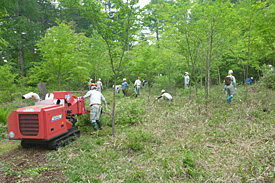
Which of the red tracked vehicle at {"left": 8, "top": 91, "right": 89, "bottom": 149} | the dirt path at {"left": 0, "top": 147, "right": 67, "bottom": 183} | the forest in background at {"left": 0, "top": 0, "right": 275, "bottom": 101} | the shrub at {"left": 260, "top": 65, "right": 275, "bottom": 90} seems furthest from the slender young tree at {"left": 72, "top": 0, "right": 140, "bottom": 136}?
the shrub at {"left": 260, "top": 65, "right": 275, "bottom": 90}

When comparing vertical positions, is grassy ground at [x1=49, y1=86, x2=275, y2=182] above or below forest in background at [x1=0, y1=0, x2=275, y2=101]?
below

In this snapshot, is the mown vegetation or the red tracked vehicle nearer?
the mown vegetation

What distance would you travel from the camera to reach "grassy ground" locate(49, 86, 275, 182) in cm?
371

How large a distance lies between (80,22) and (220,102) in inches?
1208

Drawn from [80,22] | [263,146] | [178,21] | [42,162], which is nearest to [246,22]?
[178,21]

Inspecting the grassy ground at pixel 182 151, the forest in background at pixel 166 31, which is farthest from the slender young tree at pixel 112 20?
the grassy ground at pixel 182 151

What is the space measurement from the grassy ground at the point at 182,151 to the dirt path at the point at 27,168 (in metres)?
0.27

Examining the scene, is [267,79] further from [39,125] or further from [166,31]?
[39,125]

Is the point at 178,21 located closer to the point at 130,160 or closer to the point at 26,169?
the point at 130,160

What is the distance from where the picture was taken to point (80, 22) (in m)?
32.7

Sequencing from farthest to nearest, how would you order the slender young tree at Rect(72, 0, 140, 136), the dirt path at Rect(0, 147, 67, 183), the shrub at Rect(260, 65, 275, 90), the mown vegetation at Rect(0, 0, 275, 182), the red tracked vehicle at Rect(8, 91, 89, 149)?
the shrub at Rect(260, 65, 275, 90) < the slender young tree at Rect(72, 0, 140, 136) < the red tracked vehicle at Rect(8, 91, 89, 149) < the mown vegetation at Rect(0, 0, 275, 182) < the dirt path at Rect(0, 147, 67, 183)

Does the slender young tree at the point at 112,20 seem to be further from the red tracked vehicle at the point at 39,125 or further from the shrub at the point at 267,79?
the shrub at the point at 267,79

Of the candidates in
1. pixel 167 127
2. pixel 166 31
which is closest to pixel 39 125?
pixel 167 127

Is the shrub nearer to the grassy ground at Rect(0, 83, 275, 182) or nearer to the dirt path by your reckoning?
the grassy ground at Rect(0, 83, 275, 182)
